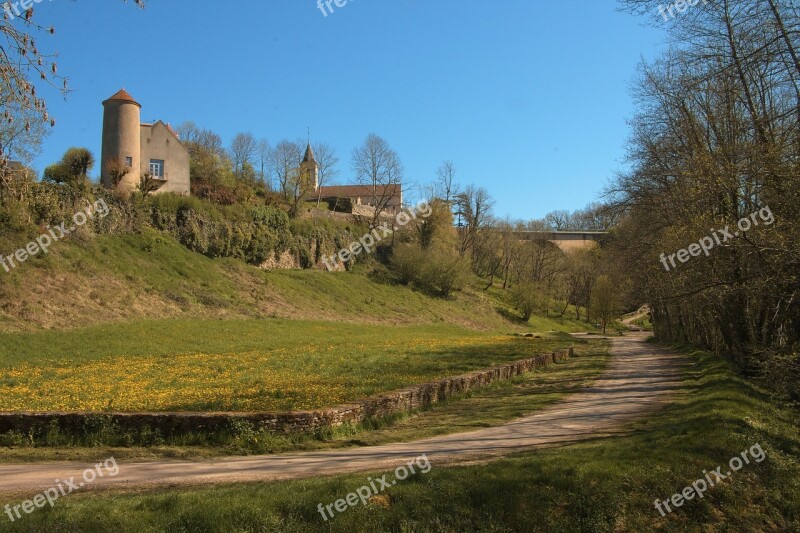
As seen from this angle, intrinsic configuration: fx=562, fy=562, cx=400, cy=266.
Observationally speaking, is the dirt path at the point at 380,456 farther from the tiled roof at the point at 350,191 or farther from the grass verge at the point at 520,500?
the tiled roof at the point at 350,191

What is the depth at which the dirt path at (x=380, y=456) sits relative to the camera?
8.49 metres

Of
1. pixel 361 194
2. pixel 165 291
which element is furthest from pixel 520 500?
pixel 361 194

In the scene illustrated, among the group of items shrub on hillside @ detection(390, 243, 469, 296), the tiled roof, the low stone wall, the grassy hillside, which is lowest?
the low stone wall

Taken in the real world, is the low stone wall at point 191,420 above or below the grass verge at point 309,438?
above

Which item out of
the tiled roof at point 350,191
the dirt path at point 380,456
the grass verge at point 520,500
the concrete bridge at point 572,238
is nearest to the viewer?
the grass verge at point 520,500

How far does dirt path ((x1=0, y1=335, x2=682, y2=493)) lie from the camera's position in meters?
8.49

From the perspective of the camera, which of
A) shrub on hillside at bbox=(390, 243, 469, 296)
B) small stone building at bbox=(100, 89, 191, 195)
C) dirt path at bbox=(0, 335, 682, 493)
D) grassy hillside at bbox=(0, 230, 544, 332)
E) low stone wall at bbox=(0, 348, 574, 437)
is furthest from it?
shrub on hillside at bbox=(390, 243, 469, 296)

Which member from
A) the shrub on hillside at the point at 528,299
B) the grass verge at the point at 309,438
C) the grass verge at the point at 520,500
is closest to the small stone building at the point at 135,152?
the grass verge at the point at 309,438

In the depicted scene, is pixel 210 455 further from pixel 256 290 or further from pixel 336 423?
pixel 256 290

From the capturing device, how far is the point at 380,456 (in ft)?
33.4

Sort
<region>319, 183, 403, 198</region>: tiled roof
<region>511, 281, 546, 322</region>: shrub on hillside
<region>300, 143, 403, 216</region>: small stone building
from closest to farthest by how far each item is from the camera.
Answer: <region>511, 281, 546, 322</region>: shrub on hillside < <region>300, 143, 403, 216</region>: small stone building < <region>319, 183, 403, 198</region>: tiled roof

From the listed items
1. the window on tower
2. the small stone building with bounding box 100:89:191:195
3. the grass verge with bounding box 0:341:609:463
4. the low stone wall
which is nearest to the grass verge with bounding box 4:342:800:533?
the grass verge with bounding box 0:341:609:463

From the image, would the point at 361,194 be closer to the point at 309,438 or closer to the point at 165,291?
the point at 165,291

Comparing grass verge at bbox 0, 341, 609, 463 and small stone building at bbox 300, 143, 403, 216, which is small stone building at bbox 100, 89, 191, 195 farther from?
grass verge at bbox 0, 341, 609, 463
